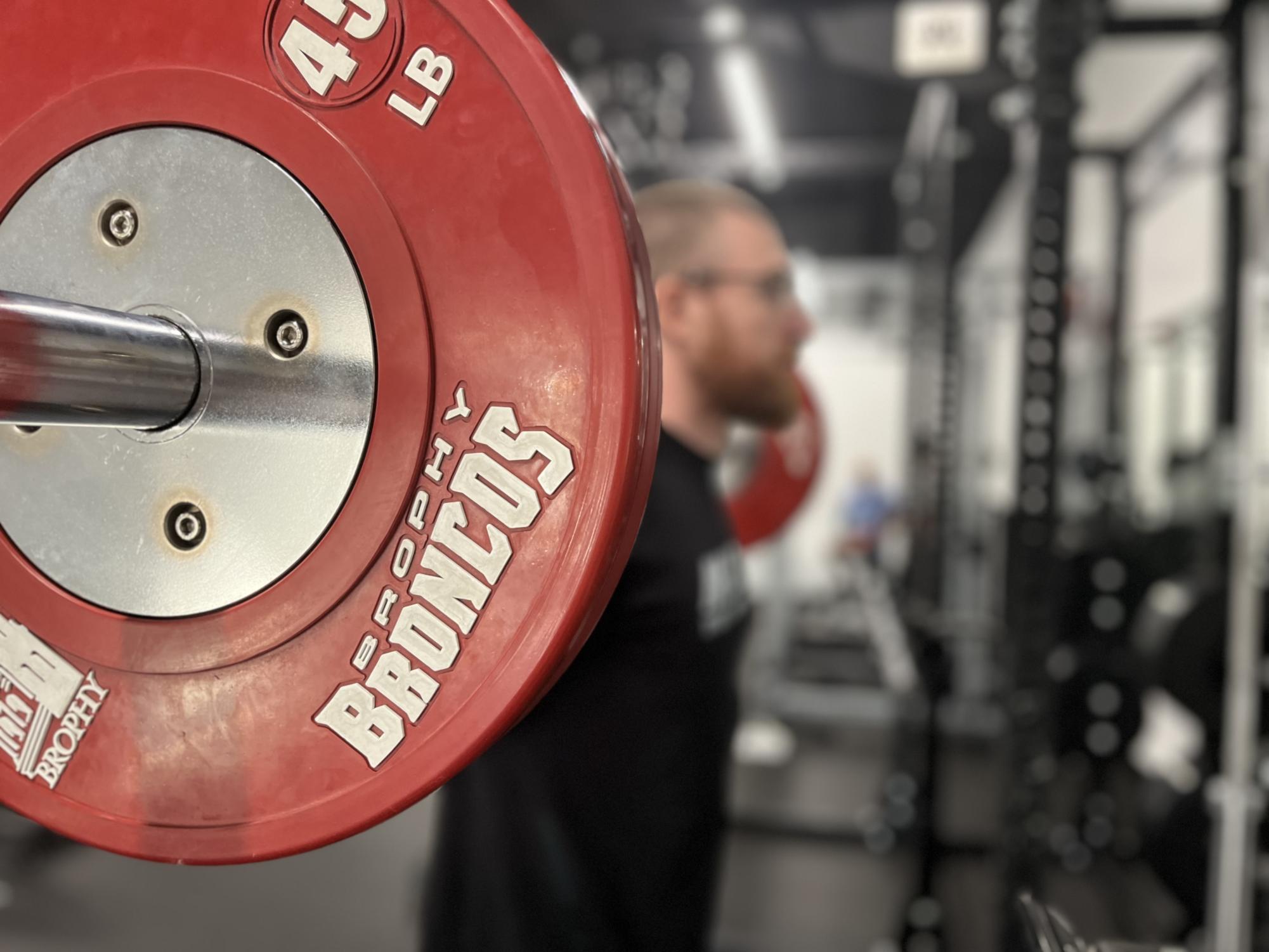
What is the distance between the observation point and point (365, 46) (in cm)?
41

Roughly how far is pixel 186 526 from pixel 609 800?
2.30 feet

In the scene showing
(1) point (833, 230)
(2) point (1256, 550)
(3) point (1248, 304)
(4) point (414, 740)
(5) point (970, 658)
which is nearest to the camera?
(4) point (414, 740)

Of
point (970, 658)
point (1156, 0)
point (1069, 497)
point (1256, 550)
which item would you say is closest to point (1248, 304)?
point (1256, 550)

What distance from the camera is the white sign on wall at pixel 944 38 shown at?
2432 millimetres

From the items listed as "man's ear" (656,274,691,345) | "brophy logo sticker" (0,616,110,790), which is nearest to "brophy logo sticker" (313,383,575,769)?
"brophy logo sticker" (0,616,110,790)

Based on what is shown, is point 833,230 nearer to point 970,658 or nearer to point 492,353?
point 970,658

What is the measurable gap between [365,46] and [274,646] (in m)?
0.25

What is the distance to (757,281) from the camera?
1.38 m

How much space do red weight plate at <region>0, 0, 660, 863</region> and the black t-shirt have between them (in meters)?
0.61

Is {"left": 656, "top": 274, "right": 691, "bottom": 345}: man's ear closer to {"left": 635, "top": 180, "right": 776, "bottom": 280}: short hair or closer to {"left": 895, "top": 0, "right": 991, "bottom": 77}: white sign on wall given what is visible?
{"left": 635, "top": 180, "right": 776, "bottom": 280}: short hair

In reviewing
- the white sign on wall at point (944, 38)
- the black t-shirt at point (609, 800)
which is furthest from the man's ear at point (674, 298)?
the white sign on wall at point (944, 38)

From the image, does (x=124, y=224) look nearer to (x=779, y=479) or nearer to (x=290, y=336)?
(x=290, y=336)

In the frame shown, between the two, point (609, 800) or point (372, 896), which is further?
point (372, 896)

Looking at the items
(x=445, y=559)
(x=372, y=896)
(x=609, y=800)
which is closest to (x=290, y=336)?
(x=445, y=559)
